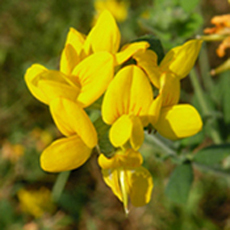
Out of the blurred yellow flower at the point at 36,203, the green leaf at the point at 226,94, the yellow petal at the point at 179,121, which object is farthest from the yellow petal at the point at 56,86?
the blurred yellow flower at the point at 36,203

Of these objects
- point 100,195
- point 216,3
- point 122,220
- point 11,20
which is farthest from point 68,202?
point 216,3

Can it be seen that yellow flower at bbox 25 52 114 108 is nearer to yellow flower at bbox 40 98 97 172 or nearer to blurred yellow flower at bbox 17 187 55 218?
yellow flower at bbox 40 98 97 172

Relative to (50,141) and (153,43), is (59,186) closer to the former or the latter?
(50,141)

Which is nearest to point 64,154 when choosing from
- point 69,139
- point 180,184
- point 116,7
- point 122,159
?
point 69,139

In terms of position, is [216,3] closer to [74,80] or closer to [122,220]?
[122,220]

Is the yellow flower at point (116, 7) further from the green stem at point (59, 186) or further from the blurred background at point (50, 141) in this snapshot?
the green stem at point (59, 186)

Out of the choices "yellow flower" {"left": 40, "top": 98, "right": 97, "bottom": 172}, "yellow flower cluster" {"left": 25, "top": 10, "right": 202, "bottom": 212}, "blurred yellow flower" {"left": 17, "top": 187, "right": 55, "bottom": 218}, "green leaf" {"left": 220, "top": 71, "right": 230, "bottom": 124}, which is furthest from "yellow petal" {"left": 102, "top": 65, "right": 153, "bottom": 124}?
"blurred yellow flower" {"left": 17, "top": 187, "right": 55, "bottom": 218}
